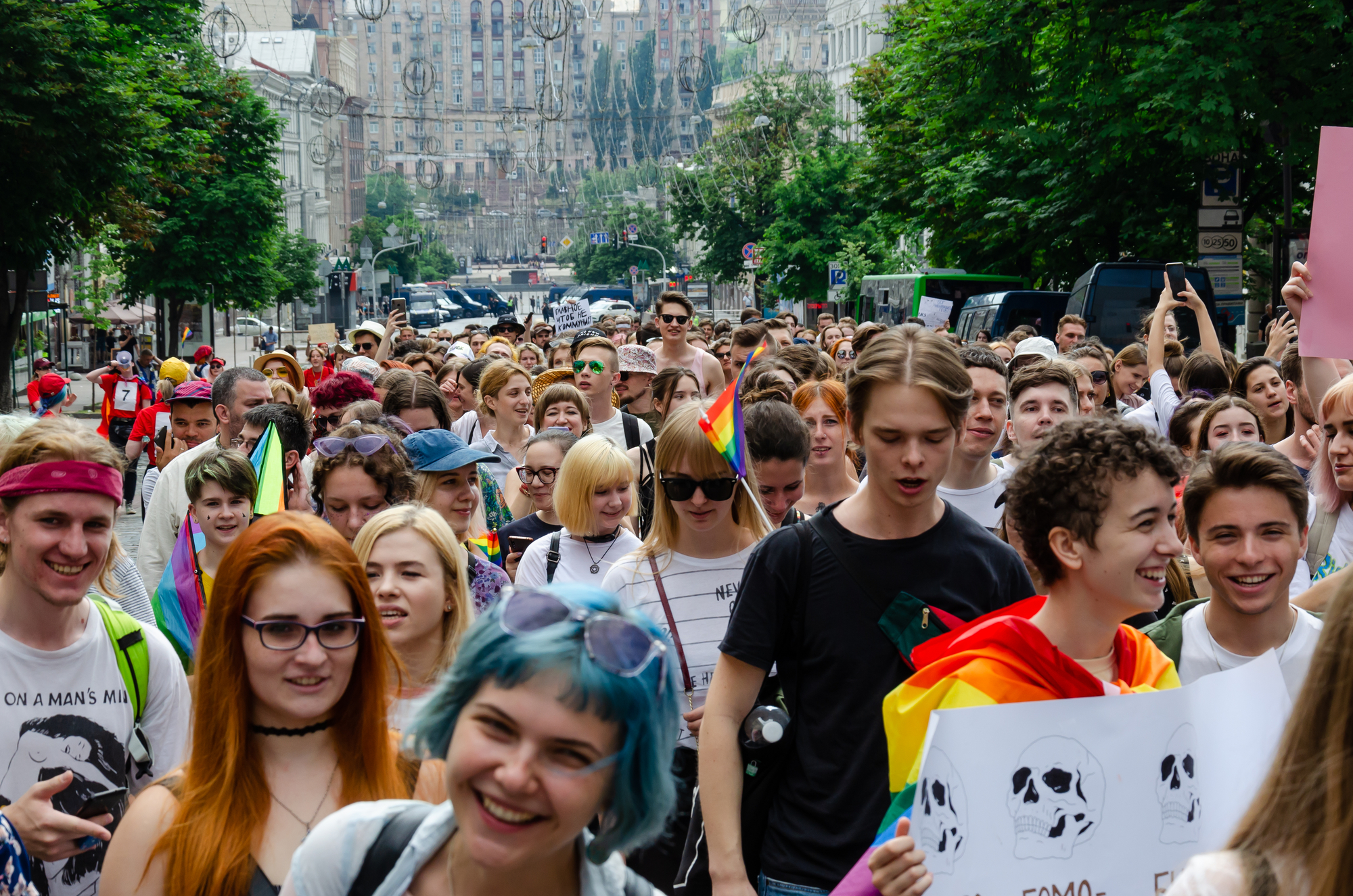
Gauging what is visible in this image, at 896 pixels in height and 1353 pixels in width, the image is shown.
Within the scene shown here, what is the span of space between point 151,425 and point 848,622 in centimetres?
971

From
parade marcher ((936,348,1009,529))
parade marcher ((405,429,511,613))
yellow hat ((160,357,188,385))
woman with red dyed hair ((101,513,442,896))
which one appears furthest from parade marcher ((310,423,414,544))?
yellow hat ((160,357,188,385))

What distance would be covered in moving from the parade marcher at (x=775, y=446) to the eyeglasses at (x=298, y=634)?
83.7 inches

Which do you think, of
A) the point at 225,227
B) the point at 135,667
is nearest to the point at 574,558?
the point at 135,667

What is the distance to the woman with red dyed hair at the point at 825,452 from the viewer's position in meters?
5.95

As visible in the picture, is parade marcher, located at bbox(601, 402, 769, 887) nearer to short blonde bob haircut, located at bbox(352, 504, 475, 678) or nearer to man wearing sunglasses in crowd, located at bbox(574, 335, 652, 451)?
short blonde bob haircut, located at bbox(352, 504, 475, 678)

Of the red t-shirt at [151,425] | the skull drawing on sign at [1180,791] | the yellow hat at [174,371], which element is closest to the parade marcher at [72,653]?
the skull drawing on sign at [1180,791]

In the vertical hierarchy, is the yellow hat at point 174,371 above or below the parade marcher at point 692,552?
below

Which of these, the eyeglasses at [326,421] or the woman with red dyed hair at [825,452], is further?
the eyeglasses at [326,421]

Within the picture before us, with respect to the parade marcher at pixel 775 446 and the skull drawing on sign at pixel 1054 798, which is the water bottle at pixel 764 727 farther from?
the parade marcher at pixel 775 446

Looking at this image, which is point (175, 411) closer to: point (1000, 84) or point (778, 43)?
point (1000, 84)

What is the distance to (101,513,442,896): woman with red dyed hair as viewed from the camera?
265cm

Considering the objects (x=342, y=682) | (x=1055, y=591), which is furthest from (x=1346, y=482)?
(x=342, y=682)

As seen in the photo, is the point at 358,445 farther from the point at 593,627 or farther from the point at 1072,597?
the point at 593,627

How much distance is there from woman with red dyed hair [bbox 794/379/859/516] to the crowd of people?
→ 80 cm
